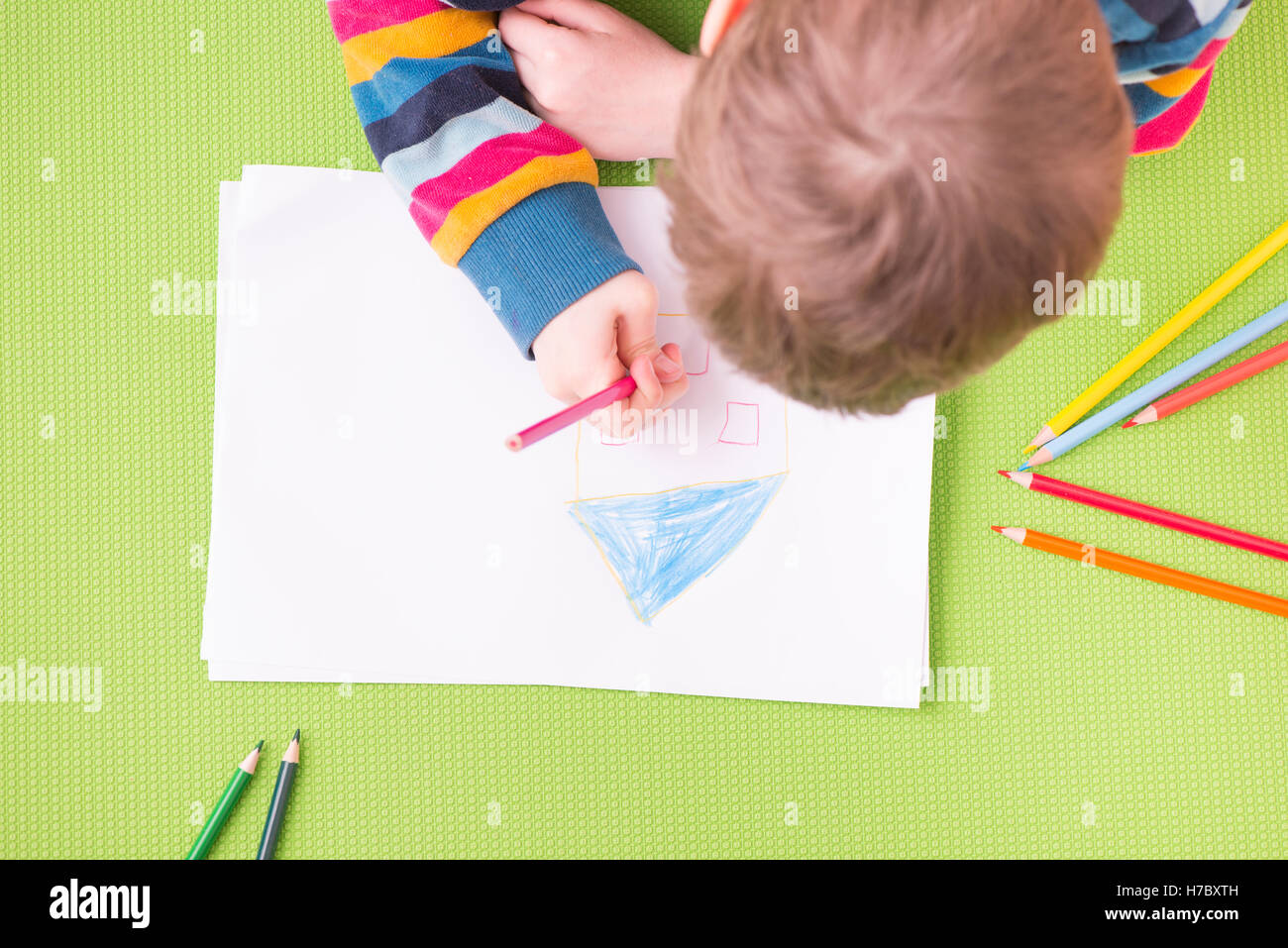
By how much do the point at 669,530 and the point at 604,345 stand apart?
11cm

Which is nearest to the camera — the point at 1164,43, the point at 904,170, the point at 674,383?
the point at 904,170

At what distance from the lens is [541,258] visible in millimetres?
433

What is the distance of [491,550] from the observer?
1.60ft

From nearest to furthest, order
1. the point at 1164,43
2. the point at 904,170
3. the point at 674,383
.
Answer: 1. the point at 904,170
2. the point at 1164,43
3. the point at 674,383

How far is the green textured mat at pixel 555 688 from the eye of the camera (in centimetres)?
49

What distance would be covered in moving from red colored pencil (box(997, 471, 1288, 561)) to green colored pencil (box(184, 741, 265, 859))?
0.44 metres

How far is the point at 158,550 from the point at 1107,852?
55 centimetres

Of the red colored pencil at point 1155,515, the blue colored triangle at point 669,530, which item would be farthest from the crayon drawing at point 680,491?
the red colored pencil at point 1155,515

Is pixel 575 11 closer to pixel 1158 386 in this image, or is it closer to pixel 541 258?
pixel 541 258

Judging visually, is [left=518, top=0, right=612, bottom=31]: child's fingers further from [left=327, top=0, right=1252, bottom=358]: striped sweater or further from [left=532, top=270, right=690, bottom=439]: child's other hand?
[left=532, top=270, right=690, bottom=439]: child's other hand

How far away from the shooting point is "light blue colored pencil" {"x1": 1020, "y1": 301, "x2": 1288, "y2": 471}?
0.48m

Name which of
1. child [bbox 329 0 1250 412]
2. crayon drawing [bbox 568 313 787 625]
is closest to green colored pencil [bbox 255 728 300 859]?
crayon drawing [bbox 568 313 787 625]

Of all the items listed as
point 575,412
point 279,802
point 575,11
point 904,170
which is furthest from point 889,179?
point 279,802
